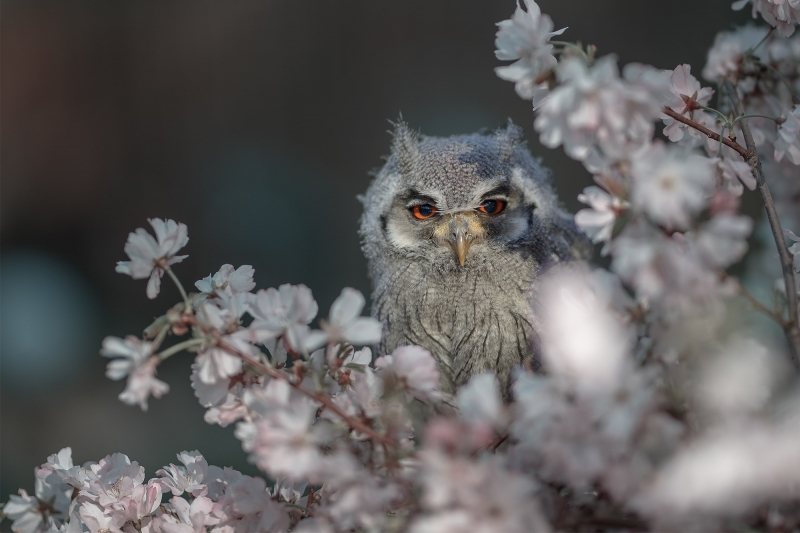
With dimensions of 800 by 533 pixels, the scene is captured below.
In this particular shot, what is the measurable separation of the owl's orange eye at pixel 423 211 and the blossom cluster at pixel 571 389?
31.2 inches

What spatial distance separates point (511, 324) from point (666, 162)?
93 centimetres

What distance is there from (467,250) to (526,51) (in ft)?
2.61

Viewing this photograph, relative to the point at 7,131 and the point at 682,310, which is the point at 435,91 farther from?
the point at 682,310

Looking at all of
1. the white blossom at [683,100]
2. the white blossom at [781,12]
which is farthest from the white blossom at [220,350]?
the white blossom at [781,12]

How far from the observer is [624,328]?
577 millimetres

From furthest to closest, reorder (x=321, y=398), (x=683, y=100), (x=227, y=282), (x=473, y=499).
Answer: (x=683, y=100) → (x=227, y=282) → (x=321, y=398) → (x=473, y=499)

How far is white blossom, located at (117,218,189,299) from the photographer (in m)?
0.69

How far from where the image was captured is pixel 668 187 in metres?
0.53

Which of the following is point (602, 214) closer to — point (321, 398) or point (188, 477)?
point (321, 398)

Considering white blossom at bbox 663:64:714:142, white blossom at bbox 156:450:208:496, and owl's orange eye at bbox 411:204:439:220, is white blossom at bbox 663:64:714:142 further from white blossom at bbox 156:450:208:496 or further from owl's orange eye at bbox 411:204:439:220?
owl's orange eye at bbox 411:204:439:220

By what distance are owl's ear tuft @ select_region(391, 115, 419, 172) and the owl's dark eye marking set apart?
0.16 metres

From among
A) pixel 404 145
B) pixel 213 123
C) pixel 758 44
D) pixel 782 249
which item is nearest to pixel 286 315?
pixel 782 249

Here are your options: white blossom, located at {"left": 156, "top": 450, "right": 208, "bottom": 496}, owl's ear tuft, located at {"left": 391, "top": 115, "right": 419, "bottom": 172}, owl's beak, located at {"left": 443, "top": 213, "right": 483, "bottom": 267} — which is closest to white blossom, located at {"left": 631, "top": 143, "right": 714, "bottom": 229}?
white blossom, located at {"left": 156, "top": 450, "right": 208, "bottom": 496}

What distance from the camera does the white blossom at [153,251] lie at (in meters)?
0.69
